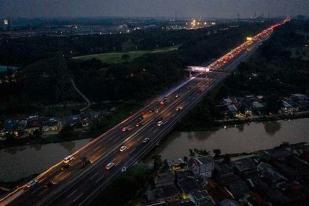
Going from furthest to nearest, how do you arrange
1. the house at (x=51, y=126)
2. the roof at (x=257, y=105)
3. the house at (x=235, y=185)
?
the roof at (x=257, y=105)
the house at (x=51, y=126)
the house at (x=235, y=185)

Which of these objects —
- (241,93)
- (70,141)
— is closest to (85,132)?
(70,141)

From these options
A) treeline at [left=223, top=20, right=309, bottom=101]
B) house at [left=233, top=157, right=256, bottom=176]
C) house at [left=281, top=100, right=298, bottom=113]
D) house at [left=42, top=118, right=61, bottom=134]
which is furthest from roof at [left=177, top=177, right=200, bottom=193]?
treeline at [left=223, top=20, right=309, bottom=101]

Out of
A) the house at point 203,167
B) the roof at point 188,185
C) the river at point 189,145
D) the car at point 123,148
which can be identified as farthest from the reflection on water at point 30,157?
the house at point 203,167

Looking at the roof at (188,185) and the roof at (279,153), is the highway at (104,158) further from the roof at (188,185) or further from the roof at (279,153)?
the roof at (279,153)

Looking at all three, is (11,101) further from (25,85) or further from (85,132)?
(85,132)

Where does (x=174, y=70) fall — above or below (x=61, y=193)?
Result: above

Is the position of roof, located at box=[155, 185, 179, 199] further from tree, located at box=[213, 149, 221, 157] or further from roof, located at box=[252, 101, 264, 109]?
roof, located at box=[252, 101, 264, 109]
